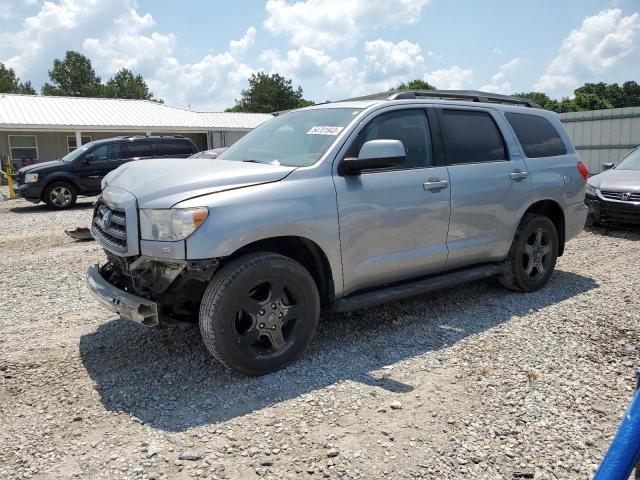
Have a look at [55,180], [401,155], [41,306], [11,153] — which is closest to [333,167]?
[401,155]

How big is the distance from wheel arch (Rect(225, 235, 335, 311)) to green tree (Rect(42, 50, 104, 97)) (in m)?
78.6

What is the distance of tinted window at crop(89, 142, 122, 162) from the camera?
14.6 meters

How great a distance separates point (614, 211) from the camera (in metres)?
9.12

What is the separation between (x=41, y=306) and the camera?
17.7 feet

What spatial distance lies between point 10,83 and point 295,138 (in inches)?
2982

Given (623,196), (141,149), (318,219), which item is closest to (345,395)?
(318,219)

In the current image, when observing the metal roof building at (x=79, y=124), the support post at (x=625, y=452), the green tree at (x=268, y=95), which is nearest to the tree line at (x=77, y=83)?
the green tree at (x=268, y=95)

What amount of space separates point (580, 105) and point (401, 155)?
2430 inches

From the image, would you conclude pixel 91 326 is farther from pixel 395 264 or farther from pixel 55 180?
pixel 55 180

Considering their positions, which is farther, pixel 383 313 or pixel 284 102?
pixel 284 102

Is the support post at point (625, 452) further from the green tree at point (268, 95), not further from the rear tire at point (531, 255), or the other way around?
the green tree at point (268, 95)

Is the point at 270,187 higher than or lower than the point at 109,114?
lower

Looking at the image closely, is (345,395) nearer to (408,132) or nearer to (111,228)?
(111,228)

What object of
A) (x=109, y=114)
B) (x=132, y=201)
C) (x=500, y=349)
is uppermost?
(x=109, y=114)
